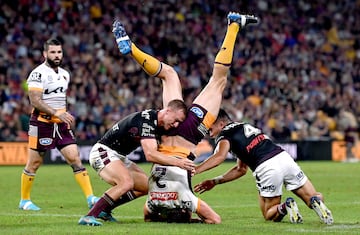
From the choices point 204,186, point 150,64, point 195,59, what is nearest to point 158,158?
point 204,186

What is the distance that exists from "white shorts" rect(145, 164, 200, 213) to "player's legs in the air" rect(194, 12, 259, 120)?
4.31 ft

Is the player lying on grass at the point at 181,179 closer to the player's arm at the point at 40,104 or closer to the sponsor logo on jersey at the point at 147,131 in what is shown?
the sponsor logo on jersey at the point at 147,131

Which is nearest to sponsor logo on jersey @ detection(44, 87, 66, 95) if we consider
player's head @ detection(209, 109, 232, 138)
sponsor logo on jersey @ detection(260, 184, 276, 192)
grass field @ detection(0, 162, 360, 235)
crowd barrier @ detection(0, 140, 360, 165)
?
grass field @ detection(0, 162, 360, 235)

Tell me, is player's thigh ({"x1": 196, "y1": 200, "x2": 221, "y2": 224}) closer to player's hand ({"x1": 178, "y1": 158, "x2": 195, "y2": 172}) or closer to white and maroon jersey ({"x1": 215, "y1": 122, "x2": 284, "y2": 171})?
player's hand ({"x1": 178, "y1": 158, "x2": 195, "y2": 172})

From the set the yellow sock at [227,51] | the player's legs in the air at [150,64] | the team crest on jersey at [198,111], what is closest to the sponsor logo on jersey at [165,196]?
the team crest on jersey at [198,111]

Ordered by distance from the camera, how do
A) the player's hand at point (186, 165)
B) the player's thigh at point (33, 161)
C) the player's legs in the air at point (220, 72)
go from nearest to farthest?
the player's hand at point (186, 165)
the player's legs in the air at point (220, 72)
the player's thigh at point (33, 161)

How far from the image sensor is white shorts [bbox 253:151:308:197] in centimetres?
1227

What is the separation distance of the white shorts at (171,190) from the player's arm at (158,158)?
458 mm

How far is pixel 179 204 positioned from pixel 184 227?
615 millimetres

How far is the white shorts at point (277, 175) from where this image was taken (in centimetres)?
1227

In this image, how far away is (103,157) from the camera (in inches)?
484

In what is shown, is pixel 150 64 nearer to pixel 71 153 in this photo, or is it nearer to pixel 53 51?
pixel 53 51

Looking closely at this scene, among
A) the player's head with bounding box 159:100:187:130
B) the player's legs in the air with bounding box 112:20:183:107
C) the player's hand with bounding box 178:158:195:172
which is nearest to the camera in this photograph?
the player's hand with bounding box 178:158:195:172

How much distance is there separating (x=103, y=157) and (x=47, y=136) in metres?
2.62
